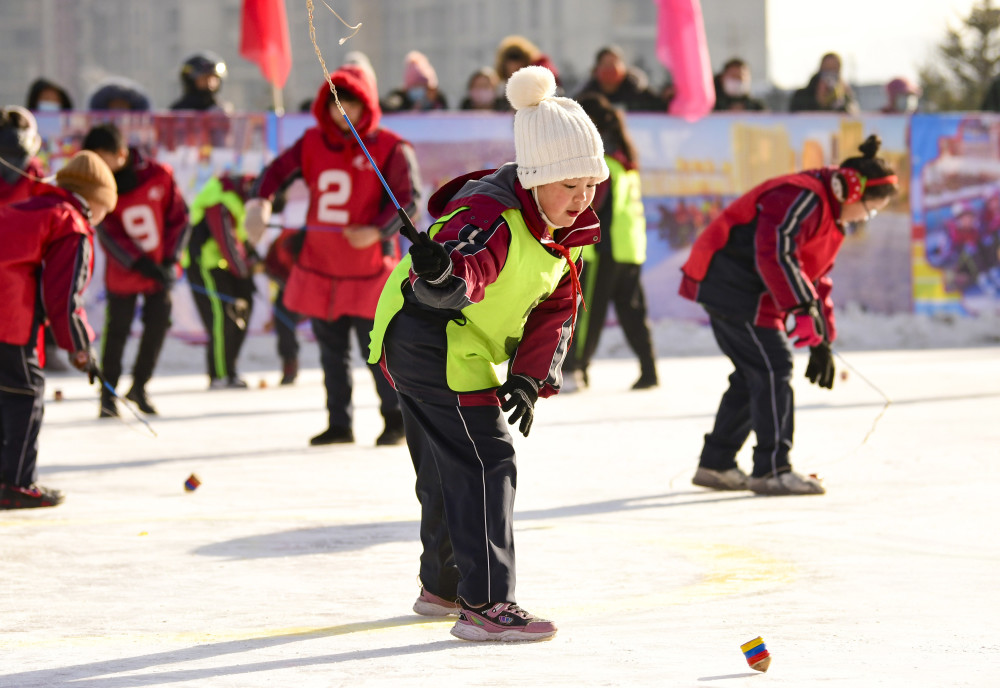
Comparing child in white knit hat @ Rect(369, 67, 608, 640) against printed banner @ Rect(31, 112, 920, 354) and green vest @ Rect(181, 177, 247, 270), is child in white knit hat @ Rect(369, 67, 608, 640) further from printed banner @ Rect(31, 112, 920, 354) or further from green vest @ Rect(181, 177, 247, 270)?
printed banner @ Rect(31, 112, 920, 354)

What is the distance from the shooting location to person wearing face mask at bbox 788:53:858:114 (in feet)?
47.3

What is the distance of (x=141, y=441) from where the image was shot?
8.31 meters

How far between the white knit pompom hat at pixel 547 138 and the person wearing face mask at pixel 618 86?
930 cm

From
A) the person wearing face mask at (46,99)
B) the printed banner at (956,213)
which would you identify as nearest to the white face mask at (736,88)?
the printed banner at (956,213)

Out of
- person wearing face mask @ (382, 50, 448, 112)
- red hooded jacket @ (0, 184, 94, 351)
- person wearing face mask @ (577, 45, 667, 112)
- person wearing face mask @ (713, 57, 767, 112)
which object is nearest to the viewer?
red hooded jacket @ (0, 184, 94, 351)

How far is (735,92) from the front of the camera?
14.1 metres

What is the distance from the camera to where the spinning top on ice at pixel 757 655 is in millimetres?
3590

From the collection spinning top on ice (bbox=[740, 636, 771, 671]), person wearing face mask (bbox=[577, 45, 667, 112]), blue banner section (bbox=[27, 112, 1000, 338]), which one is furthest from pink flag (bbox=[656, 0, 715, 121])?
spinning top on ice (bbox=[740, 636, 771, 671])

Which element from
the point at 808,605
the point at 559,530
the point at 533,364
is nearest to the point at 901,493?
the point at 559,530

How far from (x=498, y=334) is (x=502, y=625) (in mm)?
751

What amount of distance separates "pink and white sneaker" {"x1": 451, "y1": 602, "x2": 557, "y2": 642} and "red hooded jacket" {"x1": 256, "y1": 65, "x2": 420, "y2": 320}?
3989 mm

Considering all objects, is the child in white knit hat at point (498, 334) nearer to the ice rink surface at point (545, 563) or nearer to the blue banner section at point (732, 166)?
the ice rink surface at point (545, 563)

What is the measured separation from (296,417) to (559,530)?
395cm

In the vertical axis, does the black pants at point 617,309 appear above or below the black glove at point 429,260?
below
